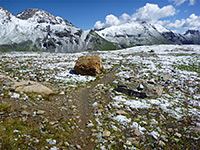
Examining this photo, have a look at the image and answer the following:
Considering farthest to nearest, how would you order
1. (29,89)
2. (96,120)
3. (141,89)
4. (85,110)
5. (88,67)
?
(88,67) → (141,89) → (29,89) → (85,110) → (96,120)

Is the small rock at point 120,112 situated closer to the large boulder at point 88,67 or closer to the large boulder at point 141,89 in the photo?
the large boulder at point 141,89

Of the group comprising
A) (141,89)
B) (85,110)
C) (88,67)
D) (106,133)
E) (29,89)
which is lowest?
(106,133)

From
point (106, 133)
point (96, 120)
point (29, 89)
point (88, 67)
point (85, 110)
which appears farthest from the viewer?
point (88, 67)

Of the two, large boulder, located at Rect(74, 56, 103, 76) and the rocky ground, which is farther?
large boulder, located at Rect(74, 56, 103, 76)

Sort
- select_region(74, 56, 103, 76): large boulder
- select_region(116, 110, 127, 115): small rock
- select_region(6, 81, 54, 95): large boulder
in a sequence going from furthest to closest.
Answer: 1. select_region(74, 56, 103, 76): large boulder
2. select_region(6, 81, 54, 95): large boulder
3. select_region(116, 110, 127, 115): small rock

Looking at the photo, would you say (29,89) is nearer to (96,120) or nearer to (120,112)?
(96,120)

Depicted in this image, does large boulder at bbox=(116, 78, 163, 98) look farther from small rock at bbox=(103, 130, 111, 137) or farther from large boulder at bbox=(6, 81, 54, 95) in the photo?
large boulder at bbox=(6, 81, 54, 95)

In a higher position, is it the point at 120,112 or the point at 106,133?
the point at 120,112

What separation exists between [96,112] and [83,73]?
10868 millimetres

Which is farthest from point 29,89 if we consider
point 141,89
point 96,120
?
point 141,89

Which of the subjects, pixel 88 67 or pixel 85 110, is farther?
pixel 88 67

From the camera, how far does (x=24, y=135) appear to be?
19.8ft

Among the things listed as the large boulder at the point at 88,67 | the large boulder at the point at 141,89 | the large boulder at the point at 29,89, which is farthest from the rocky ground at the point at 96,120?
the large boulder at the point at 88,67

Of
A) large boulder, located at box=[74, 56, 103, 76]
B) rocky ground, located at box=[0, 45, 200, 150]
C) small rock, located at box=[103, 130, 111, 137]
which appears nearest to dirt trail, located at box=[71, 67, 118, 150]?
rocky ground, located at box=[0, 45, 200, 150]
